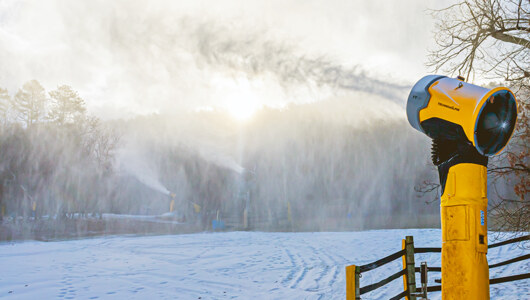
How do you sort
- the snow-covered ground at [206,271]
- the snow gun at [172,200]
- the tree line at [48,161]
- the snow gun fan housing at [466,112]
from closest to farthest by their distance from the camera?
the snow gun fan housing at [466,112] < the snow-covered ground at [206,271] < the tree line at [48,161] < the snow gun at [172,200]

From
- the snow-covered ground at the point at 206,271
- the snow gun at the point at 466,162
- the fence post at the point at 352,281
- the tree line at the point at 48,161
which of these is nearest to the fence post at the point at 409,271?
the fence post at the point at 352,281

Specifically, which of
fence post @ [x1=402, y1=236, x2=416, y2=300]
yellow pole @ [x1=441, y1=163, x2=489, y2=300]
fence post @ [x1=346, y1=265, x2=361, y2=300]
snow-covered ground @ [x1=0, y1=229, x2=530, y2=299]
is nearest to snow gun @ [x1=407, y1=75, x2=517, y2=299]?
yellow pole @ [x1=441, y1=163, x2=489, y2=300]

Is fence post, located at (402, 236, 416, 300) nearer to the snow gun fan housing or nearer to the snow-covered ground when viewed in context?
the snow gun fan housing

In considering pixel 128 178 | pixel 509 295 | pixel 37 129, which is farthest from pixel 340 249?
pixel 128 178

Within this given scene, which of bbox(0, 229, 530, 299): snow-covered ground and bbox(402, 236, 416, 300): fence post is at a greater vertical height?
bbox(402, 236, 416, 300): fence post

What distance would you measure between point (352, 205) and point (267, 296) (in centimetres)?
4867

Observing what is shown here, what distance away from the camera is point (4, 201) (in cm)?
4053

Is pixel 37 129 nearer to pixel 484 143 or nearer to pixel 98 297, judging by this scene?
pixel 98 297

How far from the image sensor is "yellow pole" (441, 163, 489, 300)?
2947 mm

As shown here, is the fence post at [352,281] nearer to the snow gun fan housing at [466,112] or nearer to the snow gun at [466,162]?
the snow gun at [466,162]

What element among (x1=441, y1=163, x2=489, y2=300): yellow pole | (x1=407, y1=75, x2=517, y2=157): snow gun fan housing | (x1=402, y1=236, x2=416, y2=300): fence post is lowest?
(x1=402, y1=236, x2=416, y2=300): fence post

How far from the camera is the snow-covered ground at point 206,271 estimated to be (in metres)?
9.38

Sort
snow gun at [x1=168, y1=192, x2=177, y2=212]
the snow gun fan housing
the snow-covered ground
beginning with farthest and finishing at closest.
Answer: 1. snow gun at [x1=168, y1=192, x2=177, y2=212]
2. the snow-covered ground
3. the snow gun fan housing

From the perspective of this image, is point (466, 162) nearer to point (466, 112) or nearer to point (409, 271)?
point (466, 112)
